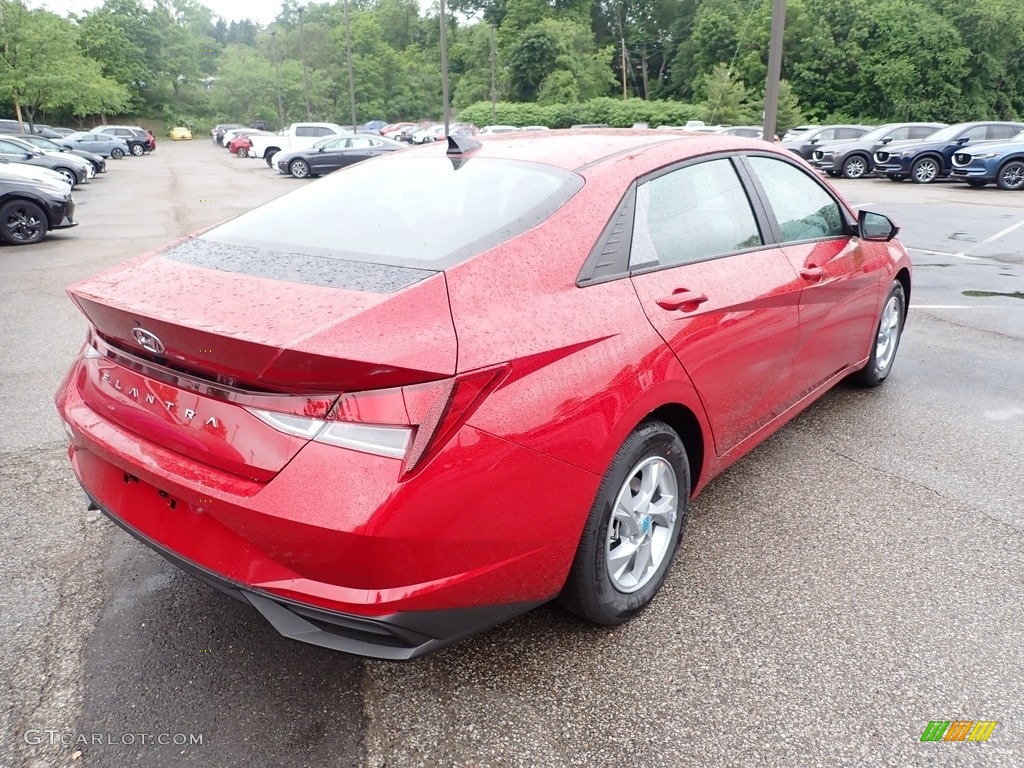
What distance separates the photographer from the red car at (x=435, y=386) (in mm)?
1821

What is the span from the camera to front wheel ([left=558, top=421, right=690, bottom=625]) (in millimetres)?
2301

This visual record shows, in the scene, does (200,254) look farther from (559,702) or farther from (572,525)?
(559,702)

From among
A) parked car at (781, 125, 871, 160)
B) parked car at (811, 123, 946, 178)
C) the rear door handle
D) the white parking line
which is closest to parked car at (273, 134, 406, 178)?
parked car at (781, 125, 871, 160)

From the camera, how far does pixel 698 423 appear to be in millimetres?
2740

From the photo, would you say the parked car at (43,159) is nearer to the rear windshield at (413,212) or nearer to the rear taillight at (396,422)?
the rear windshield at (413,212)

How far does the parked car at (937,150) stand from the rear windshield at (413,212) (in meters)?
21.3

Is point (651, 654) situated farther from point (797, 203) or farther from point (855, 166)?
point (855, 166)

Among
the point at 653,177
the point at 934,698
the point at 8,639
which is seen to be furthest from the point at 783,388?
the point at 8,639

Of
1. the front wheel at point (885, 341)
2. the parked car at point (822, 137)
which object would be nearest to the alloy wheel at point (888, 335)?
the front wheel at point (885, 341)

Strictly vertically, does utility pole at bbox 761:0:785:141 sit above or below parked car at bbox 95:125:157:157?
above

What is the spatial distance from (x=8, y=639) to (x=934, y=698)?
9.36 feet

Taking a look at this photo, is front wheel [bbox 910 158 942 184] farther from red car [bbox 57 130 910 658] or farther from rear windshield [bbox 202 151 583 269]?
rear windshield [bbox 202 151 583 269]

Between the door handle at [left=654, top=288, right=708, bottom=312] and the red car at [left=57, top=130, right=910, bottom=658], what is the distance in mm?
10

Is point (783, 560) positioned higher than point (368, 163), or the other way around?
point (368, 163)
